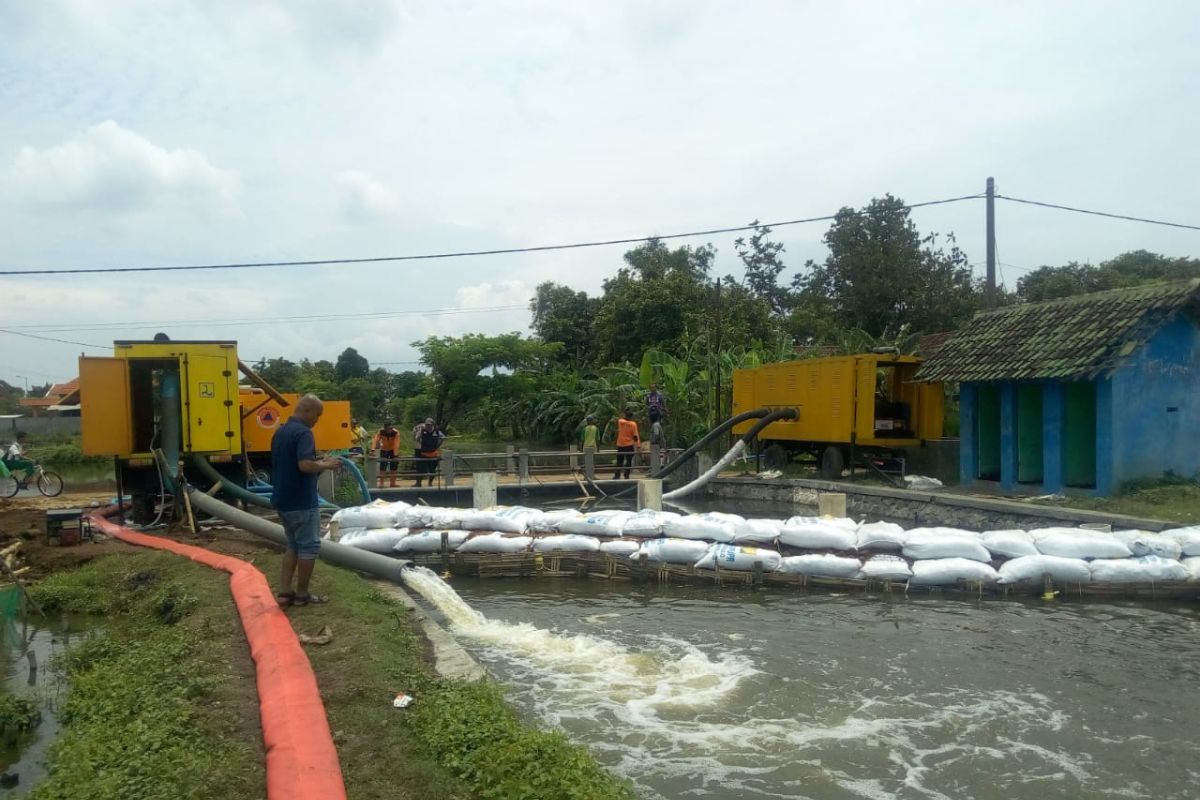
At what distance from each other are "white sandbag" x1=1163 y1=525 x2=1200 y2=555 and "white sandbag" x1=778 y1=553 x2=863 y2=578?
11.2 feet

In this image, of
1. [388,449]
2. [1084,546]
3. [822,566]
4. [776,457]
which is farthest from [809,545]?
[776,457]

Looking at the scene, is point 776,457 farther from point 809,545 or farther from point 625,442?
point 809,545

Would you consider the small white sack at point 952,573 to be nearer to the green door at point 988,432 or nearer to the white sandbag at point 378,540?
the white sandbag at point 378,540

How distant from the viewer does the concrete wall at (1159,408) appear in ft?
44.2

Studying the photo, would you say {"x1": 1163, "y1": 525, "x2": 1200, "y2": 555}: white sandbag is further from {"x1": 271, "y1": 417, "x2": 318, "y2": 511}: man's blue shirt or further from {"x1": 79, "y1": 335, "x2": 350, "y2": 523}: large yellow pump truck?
{"x1": 79, "y1": 335, "x2": 350, "y2": 523}: large yellow pump truck

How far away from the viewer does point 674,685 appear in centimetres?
681

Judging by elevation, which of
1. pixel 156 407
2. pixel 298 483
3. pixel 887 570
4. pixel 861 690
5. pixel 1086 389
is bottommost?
pixel 861 690

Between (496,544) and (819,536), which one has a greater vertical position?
(819,536)

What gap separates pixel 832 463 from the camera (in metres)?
18.5

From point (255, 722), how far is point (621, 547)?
678cm

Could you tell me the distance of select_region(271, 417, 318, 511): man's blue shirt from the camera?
6551 mm

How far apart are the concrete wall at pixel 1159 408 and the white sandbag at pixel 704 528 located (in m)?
6.36

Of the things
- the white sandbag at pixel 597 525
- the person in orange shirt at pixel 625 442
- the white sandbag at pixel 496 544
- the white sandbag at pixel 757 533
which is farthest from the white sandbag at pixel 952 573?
the person in orange shirt at pixel 625 442

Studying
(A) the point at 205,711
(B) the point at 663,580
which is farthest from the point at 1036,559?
(A) the point at 205,711
